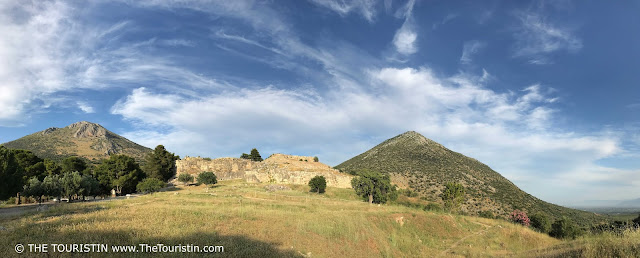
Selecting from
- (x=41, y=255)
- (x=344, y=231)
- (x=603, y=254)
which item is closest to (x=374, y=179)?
(x=344, y=231)

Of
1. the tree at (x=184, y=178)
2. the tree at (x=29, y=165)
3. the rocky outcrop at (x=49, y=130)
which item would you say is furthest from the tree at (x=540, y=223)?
the rocky outcrop at (x=49, y=130)

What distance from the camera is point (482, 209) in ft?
195

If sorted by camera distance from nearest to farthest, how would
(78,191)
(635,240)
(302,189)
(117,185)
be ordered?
(635,240) < (78,191) < (117,185) < (302,189)

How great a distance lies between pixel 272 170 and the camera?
226 feet

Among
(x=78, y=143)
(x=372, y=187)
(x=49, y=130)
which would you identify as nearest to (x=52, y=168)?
(x=372, y=187)

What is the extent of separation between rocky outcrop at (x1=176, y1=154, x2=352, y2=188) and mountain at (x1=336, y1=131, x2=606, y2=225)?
66.5ft

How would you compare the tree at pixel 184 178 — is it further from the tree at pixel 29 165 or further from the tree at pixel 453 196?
the tree at pixel 453 196

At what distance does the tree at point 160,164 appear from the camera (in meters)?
69.2

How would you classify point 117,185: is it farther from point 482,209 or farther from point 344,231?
point 482,209

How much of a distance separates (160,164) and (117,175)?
1620 centimetres

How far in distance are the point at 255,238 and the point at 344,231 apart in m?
6.93

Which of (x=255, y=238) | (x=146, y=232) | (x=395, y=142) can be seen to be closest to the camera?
(x=146, y=232)

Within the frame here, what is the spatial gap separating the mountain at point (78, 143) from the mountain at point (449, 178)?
113944 mm

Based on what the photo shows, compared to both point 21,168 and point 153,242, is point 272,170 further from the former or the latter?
point 153,242
